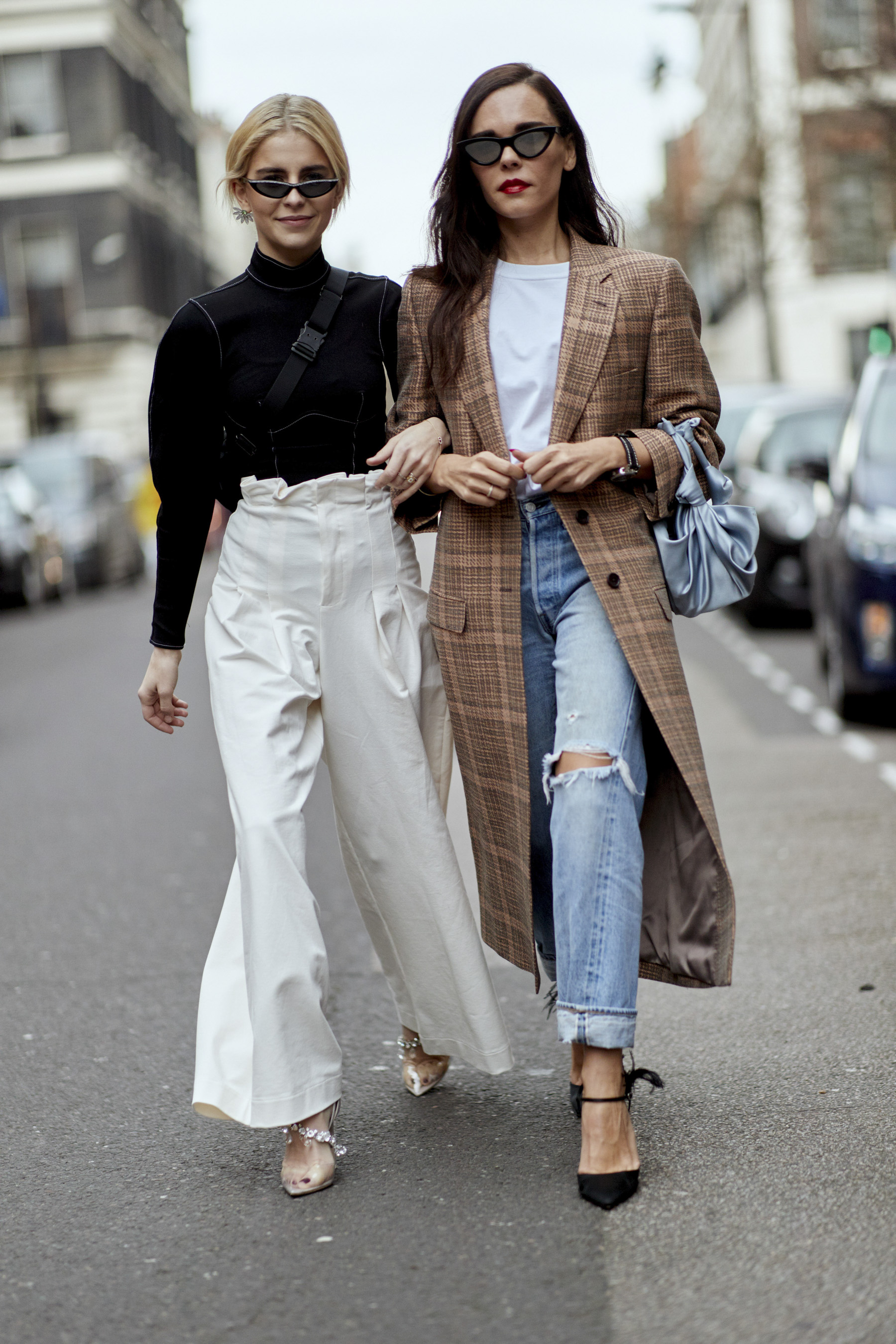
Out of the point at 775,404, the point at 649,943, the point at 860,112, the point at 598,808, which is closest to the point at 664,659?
the point at 598,808

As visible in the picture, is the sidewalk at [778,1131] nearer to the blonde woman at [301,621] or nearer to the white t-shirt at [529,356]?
the blonde woman at [301,621]

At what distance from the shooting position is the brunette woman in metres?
3.52

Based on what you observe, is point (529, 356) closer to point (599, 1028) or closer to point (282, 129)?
point (282, 129)

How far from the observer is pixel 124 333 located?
49.3 metres

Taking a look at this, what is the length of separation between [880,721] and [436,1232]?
681 centimetres

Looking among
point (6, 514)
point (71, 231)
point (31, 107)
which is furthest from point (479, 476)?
point (31, 107)

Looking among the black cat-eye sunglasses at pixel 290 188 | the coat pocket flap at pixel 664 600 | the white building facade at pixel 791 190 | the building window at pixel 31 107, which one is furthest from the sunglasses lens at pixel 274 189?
the building window at pixel 31 107

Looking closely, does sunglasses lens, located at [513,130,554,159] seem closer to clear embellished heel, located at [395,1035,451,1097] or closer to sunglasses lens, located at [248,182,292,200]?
sunglasses lens, located at [248,182,292,200]

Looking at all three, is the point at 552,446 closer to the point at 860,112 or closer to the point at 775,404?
the point at 775,404

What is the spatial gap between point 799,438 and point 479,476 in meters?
11.9

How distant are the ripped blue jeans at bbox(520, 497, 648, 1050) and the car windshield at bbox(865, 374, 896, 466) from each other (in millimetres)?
6157

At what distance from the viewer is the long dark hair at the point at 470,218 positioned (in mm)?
3705

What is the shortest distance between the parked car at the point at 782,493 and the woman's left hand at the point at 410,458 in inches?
394

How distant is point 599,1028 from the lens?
3441mm
